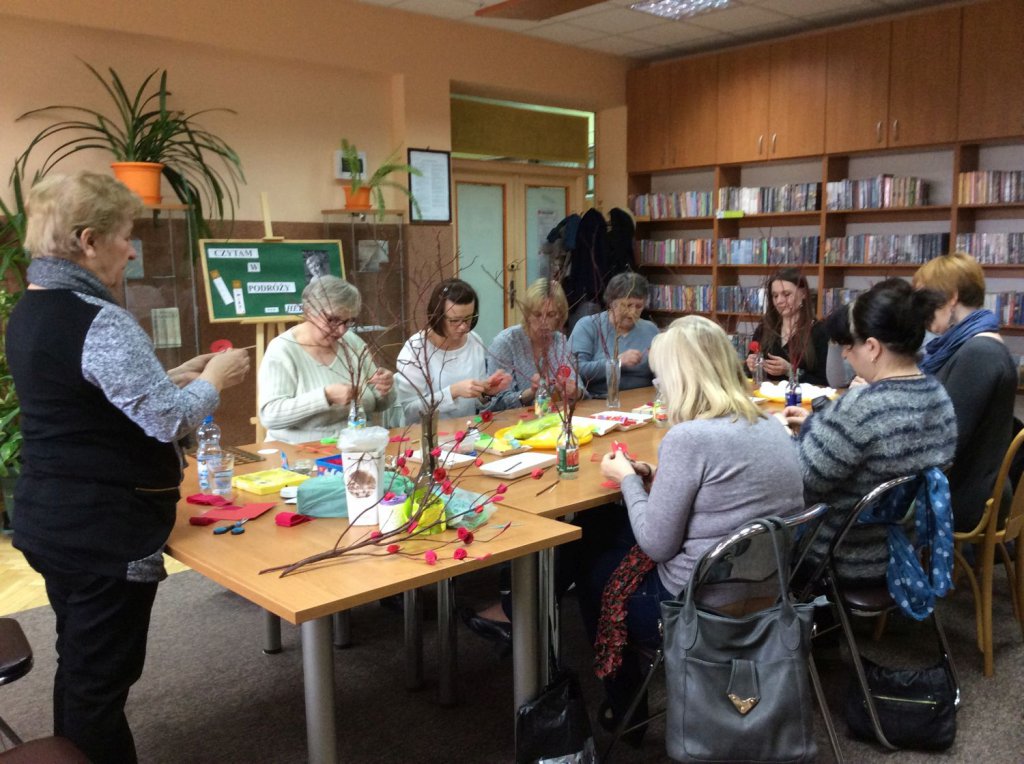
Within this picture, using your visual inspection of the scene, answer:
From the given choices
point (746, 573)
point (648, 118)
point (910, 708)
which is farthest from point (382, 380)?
point (648, 118)

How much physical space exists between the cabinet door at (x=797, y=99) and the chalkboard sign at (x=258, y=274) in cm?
346

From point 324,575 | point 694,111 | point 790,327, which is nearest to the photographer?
point 324,575

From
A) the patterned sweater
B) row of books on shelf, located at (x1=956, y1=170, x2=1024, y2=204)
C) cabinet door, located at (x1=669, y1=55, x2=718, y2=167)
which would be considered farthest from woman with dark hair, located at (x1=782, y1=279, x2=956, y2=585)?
cabinet door, located at (x1=669, y1=55, x2=718, y2=167)

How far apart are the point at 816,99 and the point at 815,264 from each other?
1175 mm

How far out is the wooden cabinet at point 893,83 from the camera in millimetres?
5680

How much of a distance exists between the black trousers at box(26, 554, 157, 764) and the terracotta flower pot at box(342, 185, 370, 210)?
4.16 metres

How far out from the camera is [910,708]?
246 centimetres

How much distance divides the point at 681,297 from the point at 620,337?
123 inches

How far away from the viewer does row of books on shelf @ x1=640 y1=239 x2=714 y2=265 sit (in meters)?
7.24

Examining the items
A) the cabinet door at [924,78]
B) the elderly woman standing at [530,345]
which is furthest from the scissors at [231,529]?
the cabinet door at [924,78]

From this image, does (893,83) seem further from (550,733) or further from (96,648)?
(96,648)

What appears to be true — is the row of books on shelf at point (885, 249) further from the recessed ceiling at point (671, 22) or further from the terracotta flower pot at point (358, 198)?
the terracotta flower pot at point (358, 198)

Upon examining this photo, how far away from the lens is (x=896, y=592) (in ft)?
7.97

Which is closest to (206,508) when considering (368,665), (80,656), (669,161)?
(80,656)
